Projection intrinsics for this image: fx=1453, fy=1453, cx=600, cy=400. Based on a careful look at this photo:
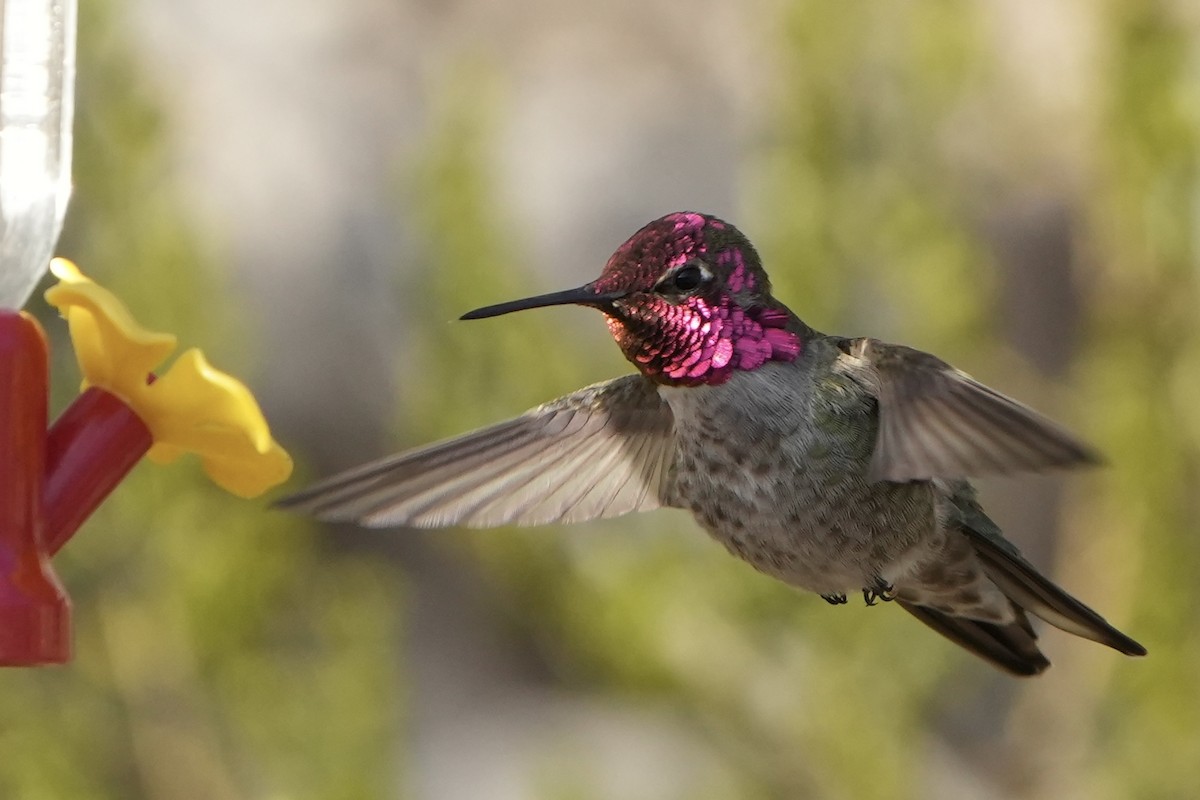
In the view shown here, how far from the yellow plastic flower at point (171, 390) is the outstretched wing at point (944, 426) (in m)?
0.74

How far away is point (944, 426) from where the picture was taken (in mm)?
1732

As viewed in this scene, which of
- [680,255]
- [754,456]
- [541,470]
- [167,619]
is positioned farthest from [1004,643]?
[167,619]

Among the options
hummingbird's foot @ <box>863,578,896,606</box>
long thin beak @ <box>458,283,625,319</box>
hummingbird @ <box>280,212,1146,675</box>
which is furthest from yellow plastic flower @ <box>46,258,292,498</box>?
hummingbird's foot @ <box>863,578,896,606</box>

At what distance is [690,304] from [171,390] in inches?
27.1

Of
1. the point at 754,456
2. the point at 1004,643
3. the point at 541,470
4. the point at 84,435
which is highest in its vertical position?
the point at 84,435

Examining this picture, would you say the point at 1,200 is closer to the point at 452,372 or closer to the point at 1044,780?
the point at 452,372

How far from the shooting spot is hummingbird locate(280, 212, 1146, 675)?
178 centimetres

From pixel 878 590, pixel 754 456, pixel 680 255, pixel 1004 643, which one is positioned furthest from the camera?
pixel 1004 643

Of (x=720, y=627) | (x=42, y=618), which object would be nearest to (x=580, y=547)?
(x=720, y=627)

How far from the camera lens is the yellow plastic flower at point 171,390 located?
141 cm

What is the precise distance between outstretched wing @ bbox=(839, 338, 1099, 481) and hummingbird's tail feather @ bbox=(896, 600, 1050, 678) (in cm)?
50

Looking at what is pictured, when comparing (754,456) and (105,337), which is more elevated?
(105,337)

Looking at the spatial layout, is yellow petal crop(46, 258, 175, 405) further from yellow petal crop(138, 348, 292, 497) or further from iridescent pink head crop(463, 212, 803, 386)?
iridescent pink head crop(463, 212, 803, 386)

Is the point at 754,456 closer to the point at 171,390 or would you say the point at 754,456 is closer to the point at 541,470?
the point at 541,470
